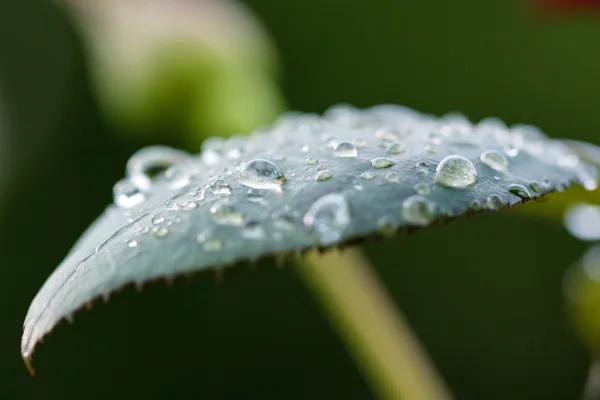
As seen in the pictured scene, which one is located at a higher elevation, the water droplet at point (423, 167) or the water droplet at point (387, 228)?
the water droplet at point (387, 228)

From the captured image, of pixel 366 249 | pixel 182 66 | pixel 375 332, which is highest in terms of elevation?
pixel 182 66

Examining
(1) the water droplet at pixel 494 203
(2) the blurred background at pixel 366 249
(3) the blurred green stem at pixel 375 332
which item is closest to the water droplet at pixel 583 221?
(3) the blurred green stem at pixel 375 332

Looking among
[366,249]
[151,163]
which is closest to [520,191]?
[151,163]

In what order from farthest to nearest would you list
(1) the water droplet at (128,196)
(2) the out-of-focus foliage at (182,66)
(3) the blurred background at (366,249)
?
(3) the blurred background at (366,249) → (2) the out-of-focus foliage at (182,66) → (1) the water droplet at (128,196)

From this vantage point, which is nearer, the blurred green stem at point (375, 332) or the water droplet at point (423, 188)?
the water droplet at point (423, 188)

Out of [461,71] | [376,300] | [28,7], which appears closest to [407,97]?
[461,71]

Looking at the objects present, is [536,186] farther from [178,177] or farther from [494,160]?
[178,177]

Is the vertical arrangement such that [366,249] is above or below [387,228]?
below

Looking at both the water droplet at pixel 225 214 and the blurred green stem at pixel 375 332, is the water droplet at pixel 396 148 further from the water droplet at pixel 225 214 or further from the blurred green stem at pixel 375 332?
the blurred green stem at pixel 375 332
